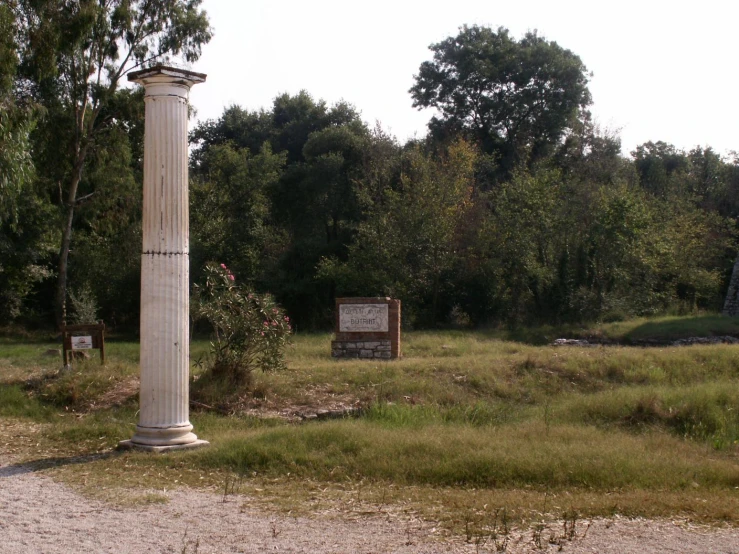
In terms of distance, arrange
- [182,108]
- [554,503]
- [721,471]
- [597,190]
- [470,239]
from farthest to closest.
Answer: [597,190] < [470,239] < [182,108] < [721,471] < [554,503]

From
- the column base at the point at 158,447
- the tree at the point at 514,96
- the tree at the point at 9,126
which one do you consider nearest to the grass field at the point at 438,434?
the column base at the point at 158,447

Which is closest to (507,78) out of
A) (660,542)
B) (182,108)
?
(182,108)

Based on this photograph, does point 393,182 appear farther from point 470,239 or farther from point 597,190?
point 597,190

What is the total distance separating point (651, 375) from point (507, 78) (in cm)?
3061

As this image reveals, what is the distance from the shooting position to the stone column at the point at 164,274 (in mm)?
9469

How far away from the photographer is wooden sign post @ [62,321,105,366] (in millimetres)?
14625

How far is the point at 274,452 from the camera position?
30.0 feet

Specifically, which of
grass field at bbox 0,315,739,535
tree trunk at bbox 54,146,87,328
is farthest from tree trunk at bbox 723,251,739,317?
tree trunk at bbox 54,146,87,328

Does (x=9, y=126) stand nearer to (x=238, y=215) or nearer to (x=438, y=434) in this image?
(x=438, y=434)

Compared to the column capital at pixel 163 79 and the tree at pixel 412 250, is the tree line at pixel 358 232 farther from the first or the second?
the column capital at pixel 163 79

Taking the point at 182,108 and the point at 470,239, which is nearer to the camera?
the point at 182,108

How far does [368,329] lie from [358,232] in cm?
1331

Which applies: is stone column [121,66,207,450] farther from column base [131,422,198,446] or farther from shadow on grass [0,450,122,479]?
shadow on grass [0,450,122,479]

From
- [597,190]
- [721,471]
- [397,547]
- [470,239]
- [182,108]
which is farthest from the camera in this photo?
[597,190]
